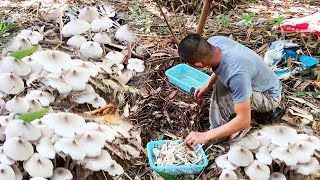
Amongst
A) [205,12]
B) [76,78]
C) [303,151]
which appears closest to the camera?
[303,151]

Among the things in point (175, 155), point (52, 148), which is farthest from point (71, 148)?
point (175, 155)

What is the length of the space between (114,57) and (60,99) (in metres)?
0.62

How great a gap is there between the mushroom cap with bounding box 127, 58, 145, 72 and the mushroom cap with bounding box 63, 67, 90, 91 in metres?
0.56

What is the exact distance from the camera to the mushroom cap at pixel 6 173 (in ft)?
7.80

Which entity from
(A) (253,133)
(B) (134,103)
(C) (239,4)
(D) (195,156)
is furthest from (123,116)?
(C) (239,4)

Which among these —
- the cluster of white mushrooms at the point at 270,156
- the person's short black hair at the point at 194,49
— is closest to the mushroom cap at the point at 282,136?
the cluster of white mushrooms at the point at 270,156

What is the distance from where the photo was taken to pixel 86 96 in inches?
127

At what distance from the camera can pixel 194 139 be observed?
2.80 metres

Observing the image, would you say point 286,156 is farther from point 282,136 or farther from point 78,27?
point 78,27

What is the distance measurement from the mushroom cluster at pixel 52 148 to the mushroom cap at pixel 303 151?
0.94 meters

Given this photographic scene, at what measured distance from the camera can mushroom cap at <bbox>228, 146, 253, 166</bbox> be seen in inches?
105

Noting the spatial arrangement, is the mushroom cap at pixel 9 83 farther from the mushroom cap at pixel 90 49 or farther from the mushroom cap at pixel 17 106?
the mushroom cap at pixel 90 49

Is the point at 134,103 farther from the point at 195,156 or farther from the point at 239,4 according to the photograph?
the point at 239,4

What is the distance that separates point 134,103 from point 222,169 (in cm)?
84
